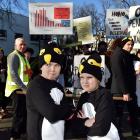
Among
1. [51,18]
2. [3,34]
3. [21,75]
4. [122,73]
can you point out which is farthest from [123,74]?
[3,34]

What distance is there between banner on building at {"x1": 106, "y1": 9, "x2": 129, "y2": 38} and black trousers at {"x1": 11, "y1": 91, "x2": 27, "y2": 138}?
21.0 feet

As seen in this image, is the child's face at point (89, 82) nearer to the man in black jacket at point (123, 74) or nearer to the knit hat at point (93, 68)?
the knit hat at point (93, 68)

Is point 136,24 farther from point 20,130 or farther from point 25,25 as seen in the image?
point 25,25

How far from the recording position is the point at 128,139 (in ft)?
27.0

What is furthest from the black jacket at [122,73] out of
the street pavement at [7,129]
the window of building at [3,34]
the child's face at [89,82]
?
the window of building at [3,34]

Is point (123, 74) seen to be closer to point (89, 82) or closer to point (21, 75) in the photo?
point (21, 75)

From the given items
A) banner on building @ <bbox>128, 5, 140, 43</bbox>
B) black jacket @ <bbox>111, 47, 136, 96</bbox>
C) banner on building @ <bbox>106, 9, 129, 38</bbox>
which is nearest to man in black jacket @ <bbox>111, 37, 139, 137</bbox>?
black jacket @ <bbox>111, 47, 136, 96</bbox>

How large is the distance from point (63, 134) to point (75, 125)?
0.13 meters

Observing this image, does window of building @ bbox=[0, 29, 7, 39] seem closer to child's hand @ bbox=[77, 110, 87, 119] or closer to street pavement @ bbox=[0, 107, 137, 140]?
street pavement @ bbox=[0, 107, 137, 140]

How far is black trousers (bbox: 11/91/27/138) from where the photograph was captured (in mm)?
7809

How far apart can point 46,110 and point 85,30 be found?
8.79 metres

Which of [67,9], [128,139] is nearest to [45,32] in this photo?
[67,9]

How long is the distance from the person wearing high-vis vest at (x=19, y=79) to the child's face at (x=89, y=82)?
3.73 meters

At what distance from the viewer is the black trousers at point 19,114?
307 inches
